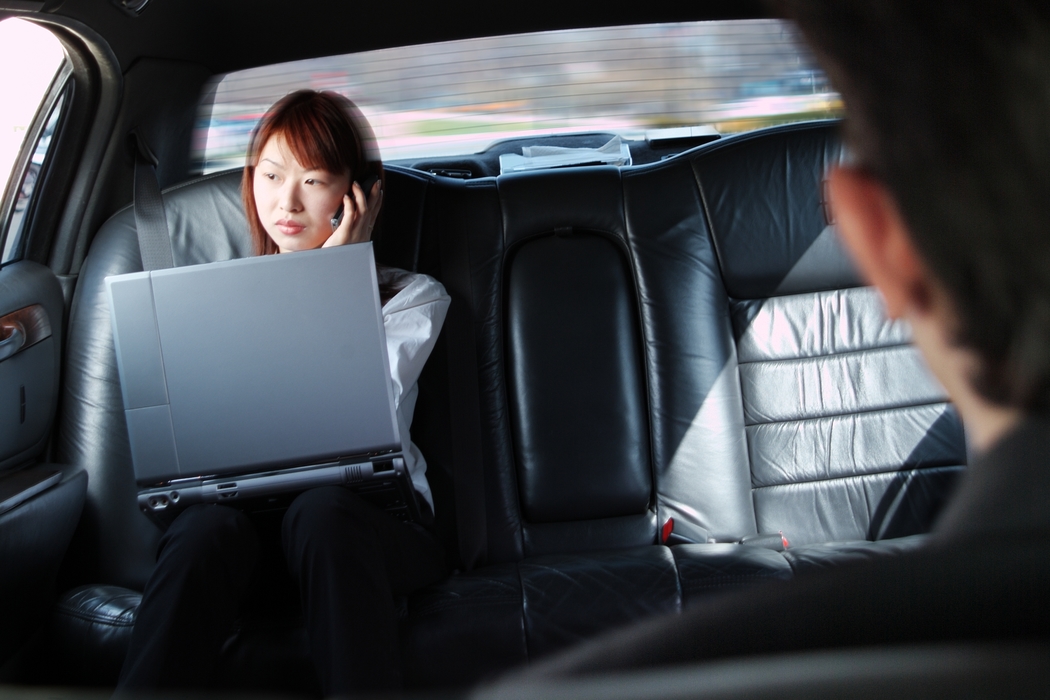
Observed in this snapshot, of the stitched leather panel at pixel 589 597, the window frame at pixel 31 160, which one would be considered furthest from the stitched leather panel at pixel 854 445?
the window frame at pixel 31 160

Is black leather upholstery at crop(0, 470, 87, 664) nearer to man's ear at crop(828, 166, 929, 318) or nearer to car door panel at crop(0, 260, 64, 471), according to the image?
car door panel at crop(0, 260, 64, 471)

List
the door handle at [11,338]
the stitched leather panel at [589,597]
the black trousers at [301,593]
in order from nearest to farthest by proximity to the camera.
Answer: the black trousers at [301,593], the stitched leather panel at [589,597], the door handle at [11,338]

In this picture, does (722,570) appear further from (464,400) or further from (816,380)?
(464,400)

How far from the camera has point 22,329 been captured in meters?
1.95

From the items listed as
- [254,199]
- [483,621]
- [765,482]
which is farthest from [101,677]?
[765,482]

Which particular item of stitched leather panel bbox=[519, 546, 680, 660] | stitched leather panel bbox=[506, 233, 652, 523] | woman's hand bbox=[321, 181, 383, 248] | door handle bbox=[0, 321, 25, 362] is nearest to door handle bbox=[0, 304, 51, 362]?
door handle bbox=[0, 321, 25, 362]

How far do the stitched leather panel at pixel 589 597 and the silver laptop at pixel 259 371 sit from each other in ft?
1.48

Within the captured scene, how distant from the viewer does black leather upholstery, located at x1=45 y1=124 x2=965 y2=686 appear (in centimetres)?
209

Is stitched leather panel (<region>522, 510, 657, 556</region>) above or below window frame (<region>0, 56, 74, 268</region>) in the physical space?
below

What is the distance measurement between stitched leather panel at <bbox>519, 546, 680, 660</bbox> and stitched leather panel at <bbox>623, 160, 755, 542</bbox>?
0.25 metres

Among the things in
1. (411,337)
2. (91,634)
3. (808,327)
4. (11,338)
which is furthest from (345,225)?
(808,327)

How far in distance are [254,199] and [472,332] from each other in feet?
1.88

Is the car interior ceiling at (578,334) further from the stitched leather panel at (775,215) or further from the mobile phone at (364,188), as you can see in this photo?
the mobile phone at (364,188)

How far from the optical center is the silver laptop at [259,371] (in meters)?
1.54
